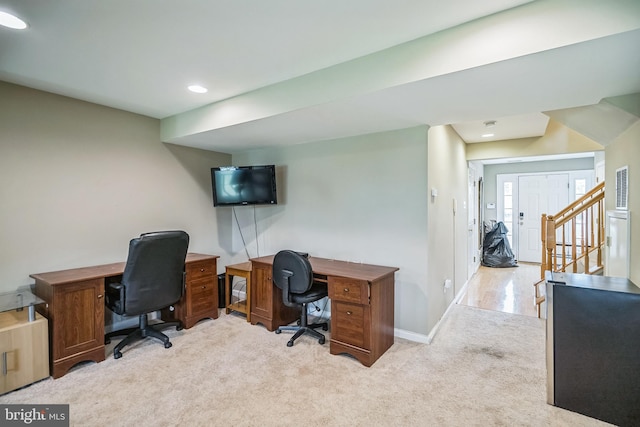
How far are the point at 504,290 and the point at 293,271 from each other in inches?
147

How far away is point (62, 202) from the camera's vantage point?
9.57ft

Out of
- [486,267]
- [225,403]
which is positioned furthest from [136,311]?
[486,267]

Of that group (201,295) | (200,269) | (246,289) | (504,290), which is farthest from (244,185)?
(504,290)

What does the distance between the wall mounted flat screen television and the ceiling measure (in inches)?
39.7

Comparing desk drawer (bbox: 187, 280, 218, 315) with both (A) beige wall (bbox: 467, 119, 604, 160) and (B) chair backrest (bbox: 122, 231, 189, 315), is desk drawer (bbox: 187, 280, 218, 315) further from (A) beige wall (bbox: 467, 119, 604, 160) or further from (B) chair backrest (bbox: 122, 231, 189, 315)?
(A) beige wall (bbox: 467, 119, 604, 160)

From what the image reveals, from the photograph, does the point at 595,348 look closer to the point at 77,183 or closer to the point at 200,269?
the point at 200,269

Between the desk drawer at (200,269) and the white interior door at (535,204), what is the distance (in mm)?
6774

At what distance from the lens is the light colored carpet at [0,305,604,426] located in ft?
6.34

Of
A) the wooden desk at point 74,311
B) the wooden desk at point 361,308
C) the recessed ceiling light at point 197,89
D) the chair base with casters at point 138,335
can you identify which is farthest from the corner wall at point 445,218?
the wooden desk at point 74,311

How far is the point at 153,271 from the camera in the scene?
2.73 metres

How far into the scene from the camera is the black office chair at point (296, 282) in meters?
2.80

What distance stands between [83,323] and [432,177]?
341 cm

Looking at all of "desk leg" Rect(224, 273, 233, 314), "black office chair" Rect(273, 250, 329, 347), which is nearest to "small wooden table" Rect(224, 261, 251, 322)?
"desk leg" Rect(224, 273, 233, 314)

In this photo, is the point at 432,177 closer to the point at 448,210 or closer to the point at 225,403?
the point at 448,210
